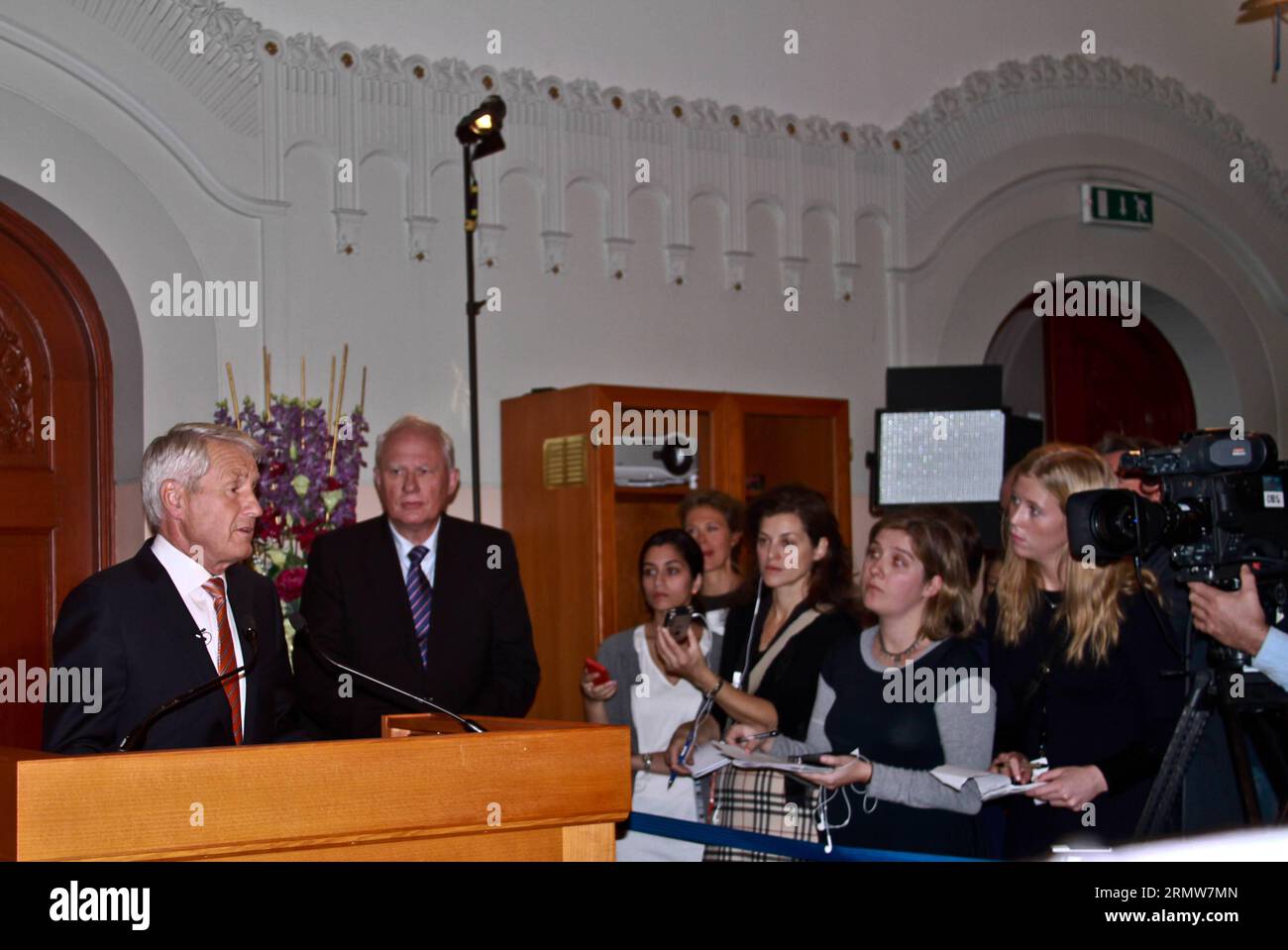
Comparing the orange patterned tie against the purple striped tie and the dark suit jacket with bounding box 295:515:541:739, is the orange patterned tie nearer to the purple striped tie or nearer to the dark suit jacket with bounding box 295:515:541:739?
the dark suit jacket with bounding box 295:515:541:739

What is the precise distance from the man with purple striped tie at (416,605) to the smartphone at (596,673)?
0.18 m

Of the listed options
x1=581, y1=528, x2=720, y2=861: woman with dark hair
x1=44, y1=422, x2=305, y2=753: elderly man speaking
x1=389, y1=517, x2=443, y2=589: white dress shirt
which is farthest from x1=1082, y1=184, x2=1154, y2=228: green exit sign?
x1=44, y1=422, x2=305, y2=753: elderly man speaking

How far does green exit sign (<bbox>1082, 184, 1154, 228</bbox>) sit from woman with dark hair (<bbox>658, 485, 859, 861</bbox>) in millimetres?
4068

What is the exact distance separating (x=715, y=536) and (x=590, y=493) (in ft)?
1.86

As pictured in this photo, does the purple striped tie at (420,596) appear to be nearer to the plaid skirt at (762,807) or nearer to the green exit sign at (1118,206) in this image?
the plaid skirt at (762,807)

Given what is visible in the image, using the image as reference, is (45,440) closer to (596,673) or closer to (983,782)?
(596,673)

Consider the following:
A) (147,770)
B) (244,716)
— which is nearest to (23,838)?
(147,770)

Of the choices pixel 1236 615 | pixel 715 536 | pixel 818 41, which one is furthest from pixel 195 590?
pixel 818 41

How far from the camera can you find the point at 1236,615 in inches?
117

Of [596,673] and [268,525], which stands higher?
[268,525]

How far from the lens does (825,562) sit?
3848mm

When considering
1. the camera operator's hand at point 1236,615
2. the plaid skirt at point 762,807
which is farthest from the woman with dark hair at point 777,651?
the camera operator's hand at point 1236,615

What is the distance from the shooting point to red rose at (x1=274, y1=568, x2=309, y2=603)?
416cm

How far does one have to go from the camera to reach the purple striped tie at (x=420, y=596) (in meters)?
3.96
